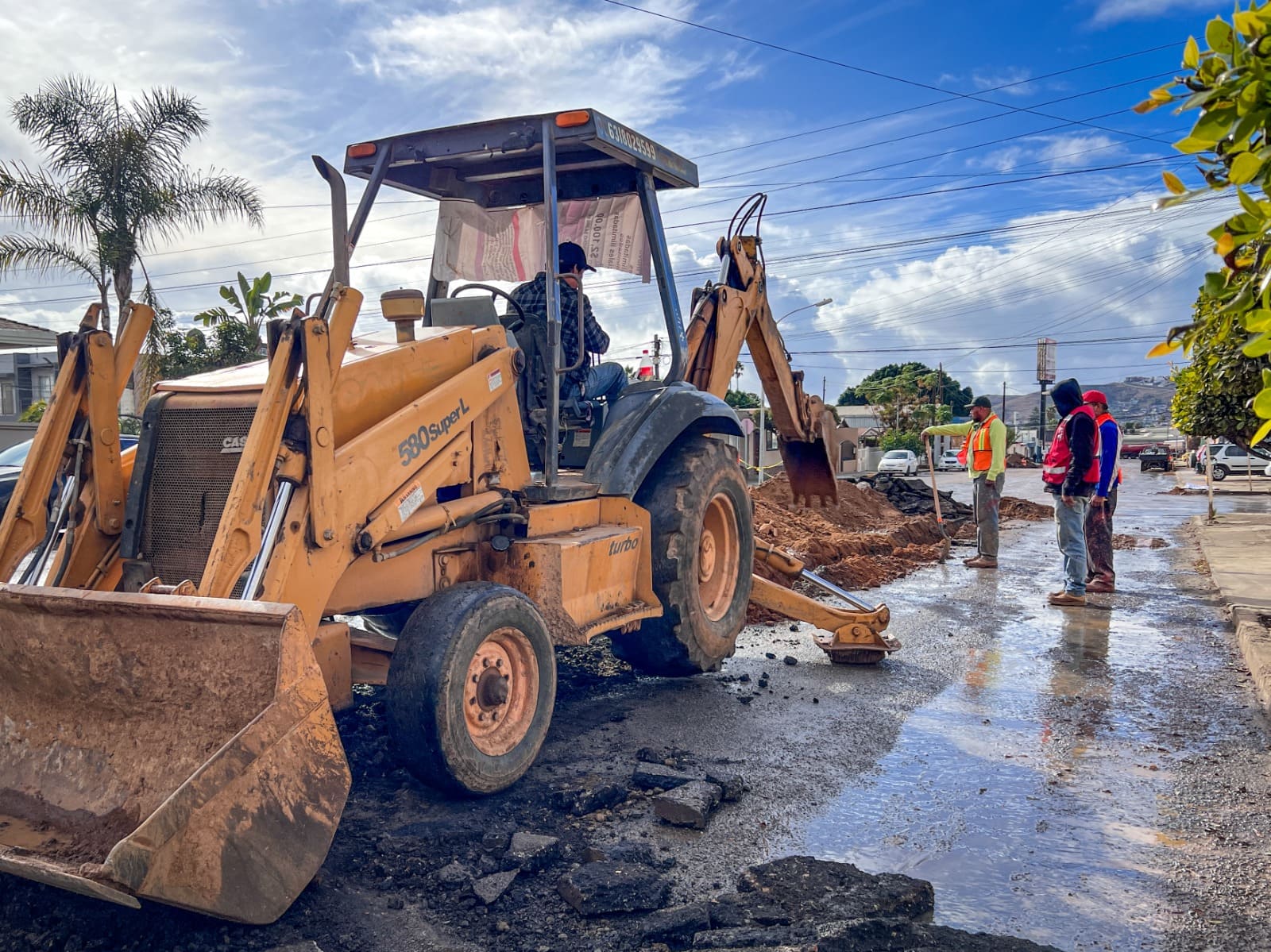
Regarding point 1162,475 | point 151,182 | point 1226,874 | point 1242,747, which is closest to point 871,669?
point 1242,747

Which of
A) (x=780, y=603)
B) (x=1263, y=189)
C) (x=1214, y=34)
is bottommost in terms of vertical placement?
(x=780, y=603)

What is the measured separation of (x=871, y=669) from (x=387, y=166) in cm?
423

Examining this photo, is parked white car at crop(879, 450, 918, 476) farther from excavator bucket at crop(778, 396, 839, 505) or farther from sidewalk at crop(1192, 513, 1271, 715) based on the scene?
excavator bucket at crop(778, 396, 839, 505)

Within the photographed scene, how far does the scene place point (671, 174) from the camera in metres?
5.89

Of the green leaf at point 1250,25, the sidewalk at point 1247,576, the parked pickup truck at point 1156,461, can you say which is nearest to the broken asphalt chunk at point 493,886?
the green leaf at point 1250,25

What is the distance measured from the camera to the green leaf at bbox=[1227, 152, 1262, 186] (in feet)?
5.47

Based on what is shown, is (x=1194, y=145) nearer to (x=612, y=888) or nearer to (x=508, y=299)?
(x=612, y=888)

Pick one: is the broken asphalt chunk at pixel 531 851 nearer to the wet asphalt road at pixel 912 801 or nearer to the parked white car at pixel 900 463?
the wet asphalt road at pixel 912 801

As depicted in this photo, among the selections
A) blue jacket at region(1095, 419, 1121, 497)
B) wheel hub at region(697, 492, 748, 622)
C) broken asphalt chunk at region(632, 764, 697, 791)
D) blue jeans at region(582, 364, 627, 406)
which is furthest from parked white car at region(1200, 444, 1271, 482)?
broken asphalt chunk at region(632, 764, 697, 791)

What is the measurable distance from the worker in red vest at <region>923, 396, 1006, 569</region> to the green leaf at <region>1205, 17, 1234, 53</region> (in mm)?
9733

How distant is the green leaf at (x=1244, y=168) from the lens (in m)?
1.67

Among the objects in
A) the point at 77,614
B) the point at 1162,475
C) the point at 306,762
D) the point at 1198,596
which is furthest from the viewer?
the point at 1162,475

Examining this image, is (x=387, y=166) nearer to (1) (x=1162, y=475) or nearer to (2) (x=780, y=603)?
(2) (x=780, y=603)

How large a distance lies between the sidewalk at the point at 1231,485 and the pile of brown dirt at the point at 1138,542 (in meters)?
14.7
